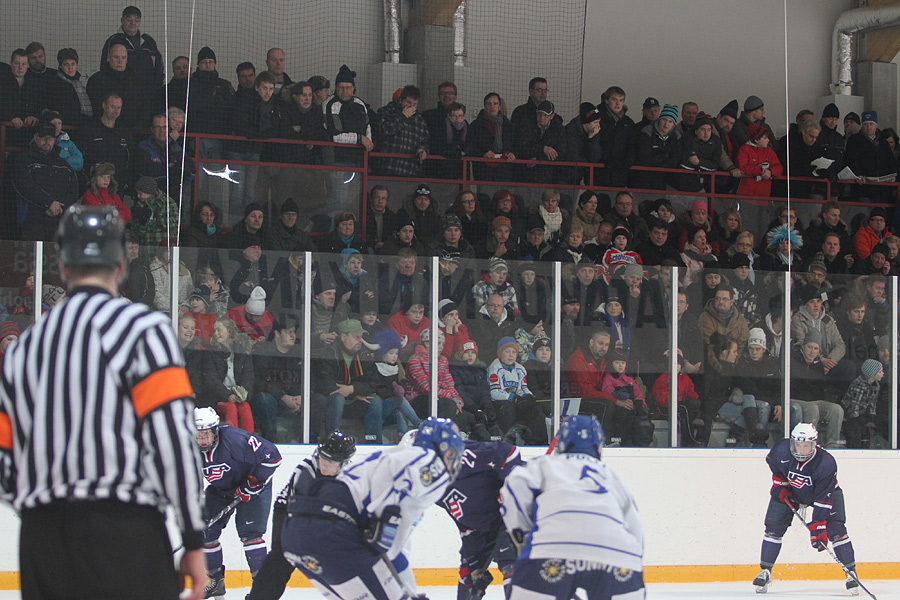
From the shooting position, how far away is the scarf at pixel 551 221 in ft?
25.5

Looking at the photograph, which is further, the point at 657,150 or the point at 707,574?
the point at 657,150

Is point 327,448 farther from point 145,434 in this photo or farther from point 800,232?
point 800,232

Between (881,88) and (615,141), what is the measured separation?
413cm

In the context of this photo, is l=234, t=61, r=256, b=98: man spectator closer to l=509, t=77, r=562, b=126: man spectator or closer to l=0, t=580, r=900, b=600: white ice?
l=509, t=77, r=562, b=126: man spectator

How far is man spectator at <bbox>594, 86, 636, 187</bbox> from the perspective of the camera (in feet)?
27.6

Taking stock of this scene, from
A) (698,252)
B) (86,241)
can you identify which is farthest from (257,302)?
(86,241)

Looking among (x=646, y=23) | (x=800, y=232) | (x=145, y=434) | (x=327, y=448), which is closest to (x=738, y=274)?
(x=800, y=232)

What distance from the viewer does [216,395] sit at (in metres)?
6.21

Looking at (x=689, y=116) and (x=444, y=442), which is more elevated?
(x=689, y=116)

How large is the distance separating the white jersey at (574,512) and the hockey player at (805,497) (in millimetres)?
3610

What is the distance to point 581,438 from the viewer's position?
134 inches

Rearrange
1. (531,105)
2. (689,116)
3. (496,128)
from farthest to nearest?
(689,116) → (531,105) → (496,128)

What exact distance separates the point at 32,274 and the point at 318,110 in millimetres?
2518

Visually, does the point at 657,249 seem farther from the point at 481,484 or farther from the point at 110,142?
the point at 110,142
